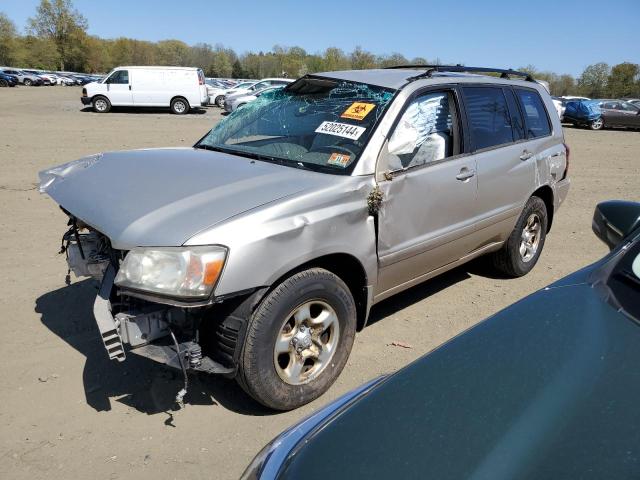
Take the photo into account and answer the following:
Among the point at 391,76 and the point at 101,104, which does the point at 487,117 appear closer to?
the point at 391,76

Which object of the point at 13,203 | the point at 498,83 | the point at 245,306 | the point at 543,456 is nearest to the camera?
the point at 543,456

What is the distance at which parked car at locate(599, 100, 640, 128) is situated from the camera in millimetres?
24641

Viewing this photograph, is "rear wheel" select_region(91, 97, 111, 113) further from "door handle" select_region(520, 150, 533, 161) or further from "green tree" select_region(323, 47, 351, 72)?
"green tree" select_region(323, 47, 351, 72)

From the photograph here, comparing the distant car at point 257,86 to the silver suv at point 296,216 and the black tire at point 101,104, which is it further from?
the silver suv at point 296,216

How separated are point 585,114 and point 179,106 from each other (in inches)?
743

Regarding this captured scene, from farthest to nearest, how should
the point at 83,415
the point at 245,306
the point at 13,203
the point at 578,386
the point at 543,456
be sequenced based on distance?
the point at 13,203 → the point at 83,415 → the point at 245,306 → the point at 578,386 → the point at 543,456

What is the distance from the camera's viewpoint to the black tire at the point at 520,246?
4.82m

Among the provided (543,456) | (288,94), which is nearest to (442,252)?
(288,94)

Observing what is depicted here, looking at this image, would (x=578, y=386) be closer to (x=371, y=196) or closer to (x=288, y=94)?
(x=371, y=196)

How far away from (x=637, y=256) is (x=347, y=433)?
1.36m

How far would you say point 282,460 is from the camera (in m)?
1.58

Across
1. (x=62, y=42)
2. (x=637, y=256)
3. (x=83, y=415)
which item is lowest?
(x=83, y=415)

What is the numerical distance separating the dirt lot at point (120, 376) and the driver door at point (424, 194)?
57 centimetres

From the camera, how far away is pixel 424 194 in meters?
3.55
